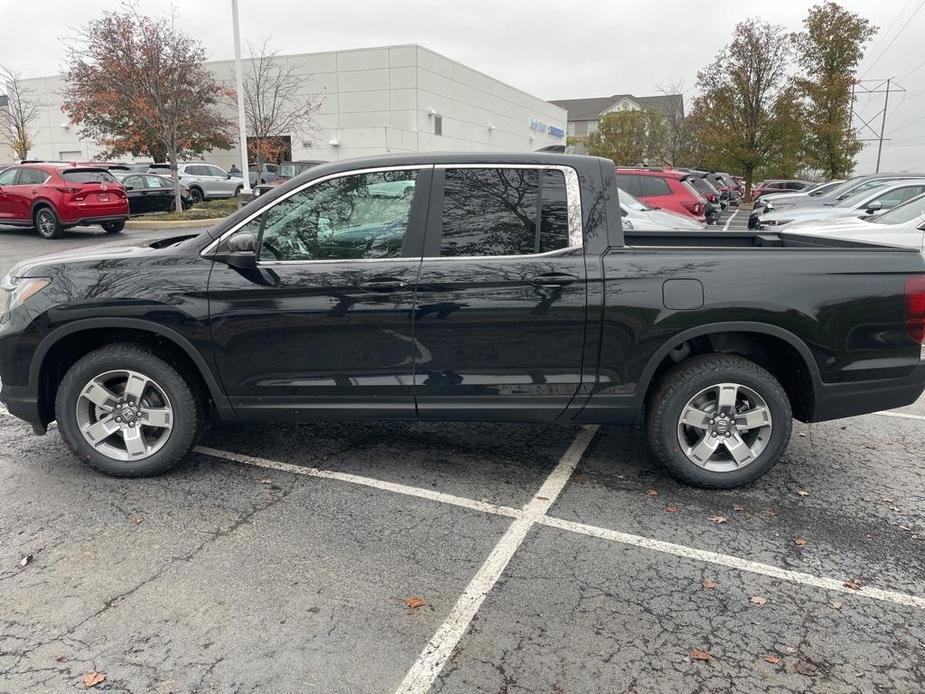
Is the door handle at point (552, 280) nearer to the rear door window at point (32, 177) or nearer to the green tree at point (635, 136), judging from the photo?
the rear door window at point (32, 177)

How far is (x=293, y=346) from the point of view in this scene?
4070 millimetres

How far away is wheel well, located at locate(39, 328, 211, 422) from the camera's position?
4.23 m

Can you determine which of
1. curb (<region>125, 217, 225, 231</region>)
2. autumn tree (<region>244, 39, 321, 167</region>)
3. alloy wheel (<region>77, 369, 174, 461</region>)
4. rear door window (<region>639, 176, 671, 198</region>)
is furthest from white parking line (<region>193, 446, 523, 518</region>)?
autumn tree (<region>244, 39, 321, 167</region>)

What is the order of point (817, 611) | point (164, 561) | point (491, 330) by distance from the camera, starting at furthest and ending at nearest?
point (491, 330) → point (164, 561) → point (817, 611)

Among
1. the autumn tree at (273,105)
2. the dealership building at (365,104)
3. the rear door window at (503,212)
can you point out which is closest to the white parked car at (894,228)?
the rear door window at (503,212)

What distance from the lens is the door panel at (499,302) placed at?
3938 mm

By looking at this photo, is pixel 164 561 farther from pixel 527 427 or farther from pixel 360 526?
pixel 527 427

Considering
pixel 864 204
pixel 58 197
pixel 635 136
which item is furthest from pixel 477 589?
pixel 635 136

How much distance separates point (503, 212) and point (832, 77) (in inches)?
1573

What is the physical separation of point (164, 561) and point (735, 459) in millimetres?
3146

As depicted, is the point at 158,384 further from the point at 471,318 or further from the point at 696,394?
the point at 696,394

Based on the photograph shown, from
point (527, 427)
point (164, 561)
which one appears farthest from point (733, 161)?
point (164, 561)

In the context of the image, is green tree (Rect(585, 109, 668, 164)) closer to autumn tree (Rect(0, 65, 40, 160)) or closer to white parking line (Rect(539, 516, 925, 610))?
autumn tree (Rect(0, 65, 40, 160))

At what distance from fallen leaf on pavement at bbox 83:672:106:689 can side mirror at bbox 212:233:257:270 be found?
2141 mm
